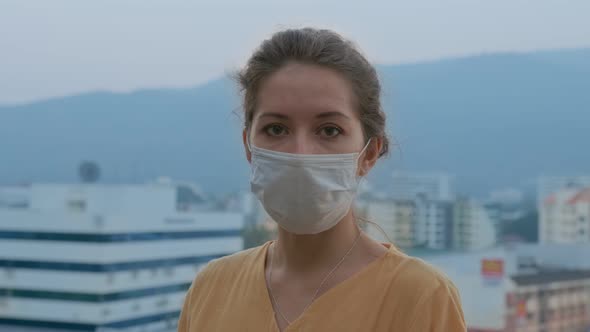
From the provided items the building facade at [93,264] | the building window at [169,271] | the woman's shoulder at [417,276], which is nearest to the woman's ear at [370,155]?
the woman's shoulder at [417,276]

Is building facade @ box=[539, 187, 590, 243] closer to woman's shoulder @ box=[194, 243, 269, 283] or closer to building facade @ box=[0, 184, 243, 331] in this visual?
building facade @ box=[0, 184, 243, 331]

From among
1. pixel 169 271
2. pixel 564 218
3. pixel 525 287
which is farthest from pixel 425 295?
pixel 564 218

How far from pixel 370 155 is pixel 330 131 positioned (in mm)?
78

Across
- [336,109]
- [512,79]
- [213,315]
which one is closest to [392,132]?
[336,109]

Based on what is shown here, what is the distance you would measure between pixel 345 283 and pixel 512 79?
2206 cm

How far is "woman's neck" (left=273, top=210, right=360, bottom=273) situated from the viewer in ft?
2.28

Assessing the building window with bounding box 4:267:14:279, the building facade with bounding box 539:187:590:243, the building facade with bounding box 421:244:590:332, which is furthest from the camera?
the building facade with bounding box 539:187:590:243

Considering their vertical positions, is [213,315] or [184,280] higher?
[213,315]

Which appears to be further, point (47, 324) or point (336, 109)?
point (47, 324)

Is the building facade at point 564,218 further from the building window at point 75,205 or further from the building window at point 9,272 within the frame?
the building window at point 9,272

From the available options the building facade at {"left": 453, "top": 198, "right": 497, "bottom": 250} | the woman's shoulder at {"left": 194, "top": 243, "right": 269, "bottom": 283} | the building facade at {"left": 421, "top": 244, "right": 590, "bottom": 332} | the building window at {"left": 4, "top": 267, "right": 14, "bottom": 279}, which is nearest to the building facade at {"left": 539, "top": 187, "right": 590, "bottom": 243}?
the building facade at {"left": 421, "top": 244, "right": 590, "bottom": 332}

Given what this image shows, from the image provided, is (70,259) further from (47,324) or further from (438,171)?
(438,171)

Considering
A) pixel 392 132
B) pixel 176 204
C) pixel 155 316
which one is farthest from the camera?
pixel 176 204

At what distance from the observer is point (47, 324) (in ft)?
41.5
